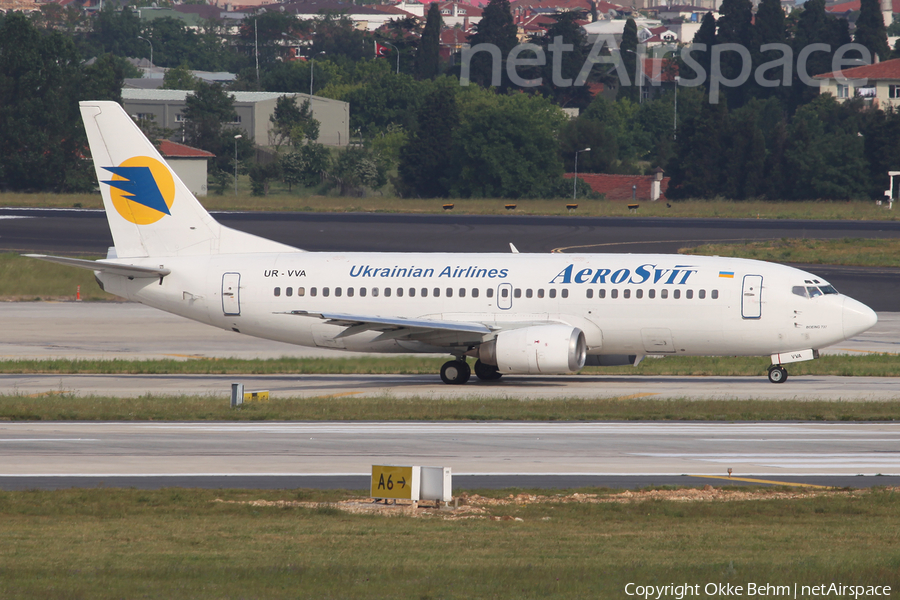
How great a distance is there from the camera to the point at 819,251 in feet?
251

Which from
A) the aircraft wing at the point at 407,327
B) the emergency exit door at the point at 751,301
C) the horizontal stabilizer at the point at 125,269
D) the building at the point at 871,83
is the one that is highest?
the building at the point at 871,83

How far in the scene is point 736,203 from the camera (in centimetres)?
12256

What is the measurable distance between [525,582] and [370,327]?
907 inches

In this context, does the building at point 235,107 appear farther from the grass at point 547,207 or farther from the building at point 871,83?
the building at point 871,83

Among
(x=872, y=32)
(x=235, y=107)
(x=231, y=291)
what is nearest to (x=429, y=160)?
(x=235, y=107)

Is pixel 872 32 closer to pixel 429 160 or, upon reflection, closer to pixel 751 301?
pixel 429 160

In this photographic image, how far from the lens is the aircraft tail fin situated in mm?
39156

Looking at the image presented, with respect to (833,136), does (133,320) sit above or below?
below

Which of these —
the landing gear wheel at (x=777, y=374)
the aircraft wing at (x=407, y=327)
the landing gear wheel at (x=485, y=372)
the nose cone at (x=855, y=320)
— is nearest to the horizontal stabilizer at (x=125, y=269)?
the aircraft wing at (x=407, y=327)

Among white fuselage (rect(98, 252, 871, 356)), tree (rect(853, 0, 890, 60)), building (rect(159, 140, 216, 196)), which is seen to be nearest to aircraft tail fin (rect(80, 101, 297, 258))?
white fuselage (rect(98, 252, 871, 356))

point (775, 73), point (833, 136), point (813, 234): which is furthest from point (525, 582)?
point (775, 73)

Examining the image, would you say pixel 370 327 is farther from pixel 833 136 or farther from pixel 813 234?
pixel 833 136

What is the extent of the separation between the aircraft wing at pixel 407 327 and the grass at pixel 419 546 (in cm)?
1559

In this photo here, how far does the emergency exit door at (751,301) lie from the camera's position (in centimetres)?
3609
